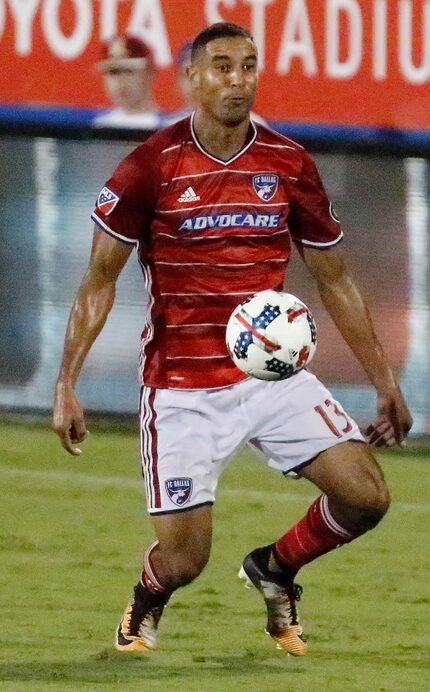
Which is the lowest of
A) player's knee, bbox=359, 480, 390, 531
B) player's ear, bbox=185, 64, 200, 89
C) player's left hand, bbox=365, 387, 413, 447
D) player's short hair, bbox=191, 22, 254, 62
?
player's knee, bbox=359, 480, 390, 531

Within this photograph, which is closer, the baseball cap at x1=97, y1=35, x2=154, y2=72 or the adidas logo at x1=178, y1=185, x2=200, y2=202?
the adidas logo at x1=178, y1=185, x2=200, y2=202

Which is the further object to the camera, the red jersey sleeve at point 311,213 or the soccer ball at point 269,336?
the red jersey sleeve at point 311,213

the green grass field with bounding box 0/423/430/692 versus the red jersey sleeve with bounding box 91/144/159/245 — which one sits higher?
the red jersey sleeve with bounding box 91/144/159/245

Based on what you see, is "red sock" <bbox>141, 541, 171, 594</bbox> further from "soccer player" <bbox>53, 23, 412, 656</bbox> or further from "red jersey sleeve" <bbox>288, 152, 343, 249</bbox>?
"red jersey sleeve" <bbox>288, 152, 343, 249</bbox>

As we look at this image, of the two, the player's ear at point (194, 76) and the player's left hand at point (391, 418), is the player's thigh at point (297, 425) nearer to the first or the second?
the player's left hand at point (391, 418)

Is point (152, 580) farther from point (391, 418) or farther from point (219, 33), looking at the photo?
point (219, 33)

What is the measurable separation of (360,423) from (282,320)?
5.10m

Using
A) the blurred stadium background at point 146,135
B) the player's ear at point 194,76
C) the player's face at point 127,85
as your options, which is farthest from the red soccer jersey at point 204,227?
the player's face at point 127,85

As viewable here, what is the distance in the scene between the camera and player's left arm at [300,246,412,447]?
22.0ft

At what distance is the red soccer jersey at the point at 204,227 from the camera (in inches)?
257

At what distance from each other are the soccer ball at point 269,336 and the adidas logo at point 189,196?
399 millimetres

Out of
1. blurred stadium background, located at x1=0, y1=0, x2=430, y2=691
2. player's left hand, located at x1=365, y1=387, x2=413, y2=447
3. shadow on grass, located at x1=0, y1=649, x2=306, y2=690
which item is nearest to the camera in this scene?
shadow on grass, located at x1=0, y1=649, x2=306, y2=690

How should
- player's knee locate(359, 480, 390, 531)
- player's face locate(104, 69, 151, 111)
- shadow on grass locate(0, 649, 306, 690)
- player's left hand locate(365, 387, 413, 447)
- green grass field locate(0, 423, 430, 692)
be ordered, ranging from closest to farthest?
shadow on grass locate(0, 649, 306, 690)
green grass field locate(0, 423, 430, 692)
player's knee locate(359, 480, 390, 531)
player's left hand locate(365, 387, 413, 447)
player's face locate(104, 69, 151, 111)

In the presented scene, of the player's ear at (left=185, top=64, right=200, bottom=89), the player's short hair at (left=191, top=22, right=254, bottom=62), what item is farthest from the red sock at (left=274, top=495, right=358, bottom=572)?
the player's short hair at (left=191, top=22, right=254, bottom=62)
